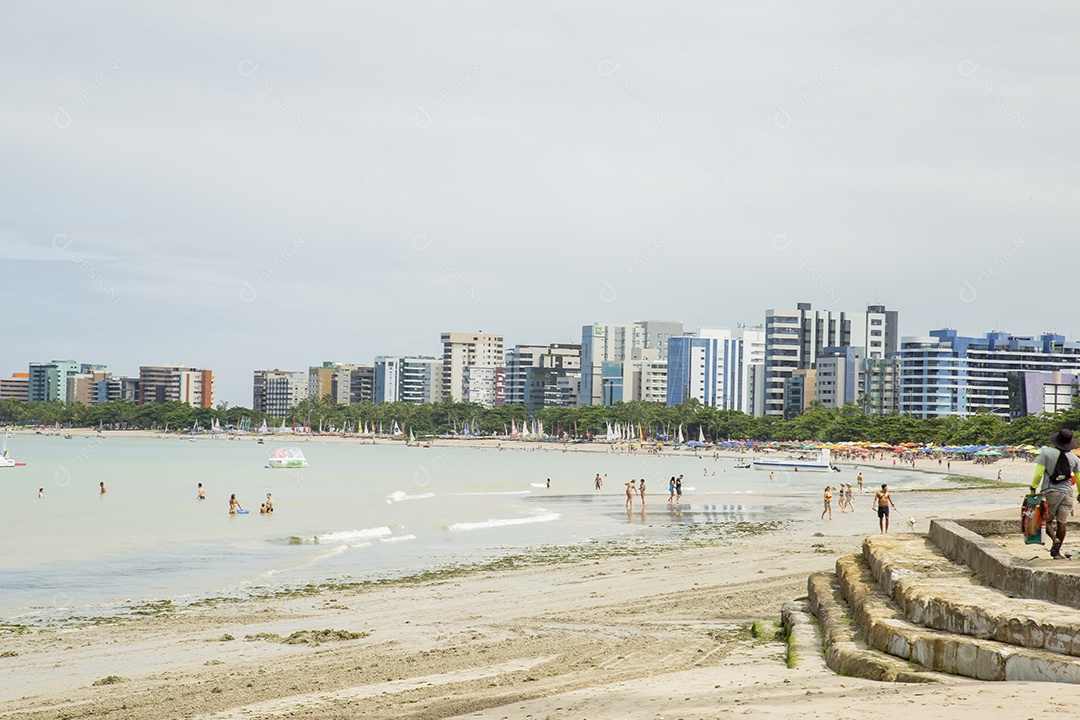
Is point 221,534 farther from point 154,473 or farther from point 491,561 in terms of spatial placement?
point 154,473

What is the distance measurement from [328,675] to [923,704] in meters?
7.73

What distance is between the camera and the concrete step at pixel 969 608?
9070mm

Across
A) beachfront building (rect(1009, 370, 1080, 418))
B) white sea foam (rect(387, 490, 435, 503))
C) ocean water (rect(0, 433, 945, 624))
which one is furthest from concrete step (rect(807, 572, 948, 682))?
beachfront building (rect(1009, 370, 1080, 418))

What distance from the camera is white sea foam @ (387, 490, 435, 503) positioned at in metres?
61.6

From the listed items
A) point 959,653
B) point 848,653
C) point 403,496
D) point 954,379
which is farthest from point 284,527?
point 954,379

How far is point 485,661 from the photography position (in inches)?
554

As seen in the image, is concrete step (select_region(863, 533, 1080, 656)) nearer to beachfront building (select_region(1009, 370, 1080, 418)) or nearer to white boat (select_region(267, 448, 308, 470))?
white boat (select_region(267, 448, 308, 470))

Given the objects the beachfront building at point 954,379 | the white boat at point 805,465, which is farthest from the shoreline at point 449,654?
the beachfront building at point 954,379

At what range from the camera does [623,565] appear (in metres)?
26.9

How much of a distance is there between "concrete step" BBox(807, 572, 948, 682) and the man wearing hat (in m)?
2.44

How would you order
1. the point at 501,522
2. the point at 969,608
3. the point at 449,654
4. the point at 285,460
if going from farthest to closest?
the point at 285,460 → the point at 501,522 → the point at 449,654 → the point at 969,608

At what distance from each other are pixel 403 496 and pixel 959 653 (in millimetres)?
56646

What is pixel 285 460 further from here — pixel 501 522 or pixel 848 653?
pixel 848 653

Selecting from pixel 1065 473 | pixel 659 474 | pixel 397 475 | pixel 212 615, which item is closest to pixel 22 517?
pixel 212 615
